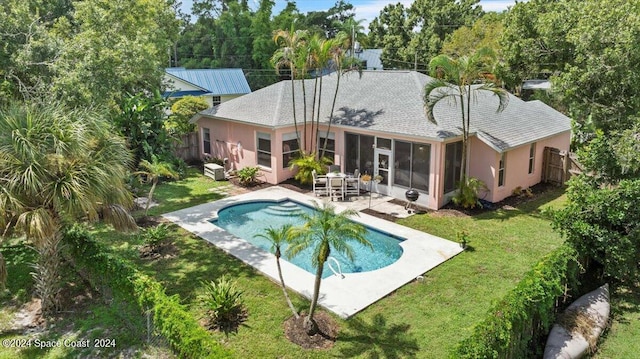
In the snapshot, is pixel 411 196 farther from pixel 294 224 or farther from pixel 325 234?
pixel 325 234

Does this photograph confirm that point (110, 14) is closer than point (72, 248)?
No

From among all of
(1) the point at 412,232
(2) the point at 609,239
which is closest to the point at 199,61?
(1) the point at 412,232

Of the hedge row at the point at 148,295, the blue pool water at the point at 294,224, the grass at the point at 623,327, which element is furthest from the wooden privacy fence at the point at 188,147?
the grass at the point at 623,327

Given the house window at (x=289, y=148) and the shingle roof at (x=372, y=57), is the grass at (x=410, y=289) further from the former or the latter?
the shingle roof at (x=372, y=57)

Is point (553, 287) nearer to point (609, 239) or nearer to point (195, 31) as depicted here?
point (609, 239)

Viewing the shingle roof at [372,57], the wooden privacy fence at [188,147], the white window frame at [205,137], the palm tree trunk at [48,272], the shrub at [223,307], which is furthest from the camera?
the shingle roof at [372,57]

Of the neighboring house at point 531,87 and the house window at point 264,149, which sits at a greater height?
the neighboring house at point 531,87

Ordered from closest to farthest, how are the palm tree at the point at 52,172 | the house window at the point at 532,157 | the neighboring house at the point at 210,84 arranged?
the palm tree at the point at 52,172 → the house window at the point at 532,157 → the neighboring house at the point at 210,84
